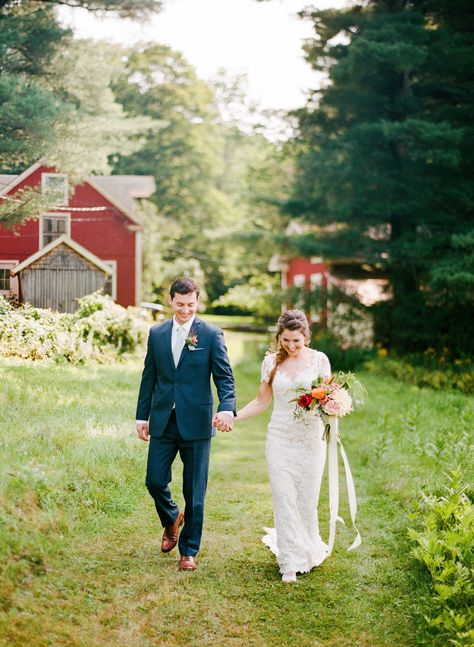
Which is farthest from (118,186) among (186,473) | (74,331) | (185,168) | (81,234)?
(186,473)

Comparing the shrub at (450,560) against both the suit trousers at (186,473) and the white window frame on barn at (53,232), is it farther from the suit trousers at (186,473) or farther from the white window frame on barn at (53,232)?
the white window frame on barn at (53,232)

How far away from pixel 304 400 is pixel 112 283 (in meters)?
4.96

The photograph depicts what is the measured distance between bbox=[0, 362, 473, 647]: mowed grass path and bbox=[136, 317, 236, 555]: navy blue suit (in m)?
0.52

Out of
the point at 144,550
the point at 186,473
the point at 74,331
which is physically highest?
the point at 74,331

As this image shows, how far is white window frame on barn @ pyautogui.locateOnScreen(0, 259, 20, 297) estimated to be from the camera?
7.14 m

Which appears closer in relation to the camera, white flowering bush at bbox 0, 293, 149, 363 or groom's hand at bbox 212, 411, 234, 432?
groom's hand at bbox 212, 411, 234, 432

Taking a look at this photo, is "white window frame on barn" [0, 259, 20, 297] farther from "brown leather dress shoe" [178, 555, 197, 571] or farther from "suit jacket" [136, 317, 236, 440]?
"brown leather dress shoe" [178, 555, 197, 571]

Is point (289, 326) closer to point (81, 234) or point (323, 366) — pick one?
point (323, 366)

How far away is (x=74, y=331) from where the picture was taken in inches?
312

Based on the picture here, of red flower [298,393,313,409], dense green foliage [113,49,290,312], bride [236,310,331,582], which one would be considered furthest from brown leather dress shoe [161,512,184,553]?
dense green foliage [113,49,290,312]

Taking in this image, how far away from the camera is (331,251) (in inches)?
588

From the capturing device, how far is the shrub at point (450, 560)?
12.5 ft

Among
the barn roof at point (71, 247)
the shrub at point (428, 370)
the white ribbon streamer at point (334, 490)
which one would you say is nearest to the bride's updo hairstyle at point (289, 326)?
the white ribbon streamer at point (334, 490)

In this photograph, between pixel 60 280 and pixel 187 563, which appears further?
pixel 60 280
